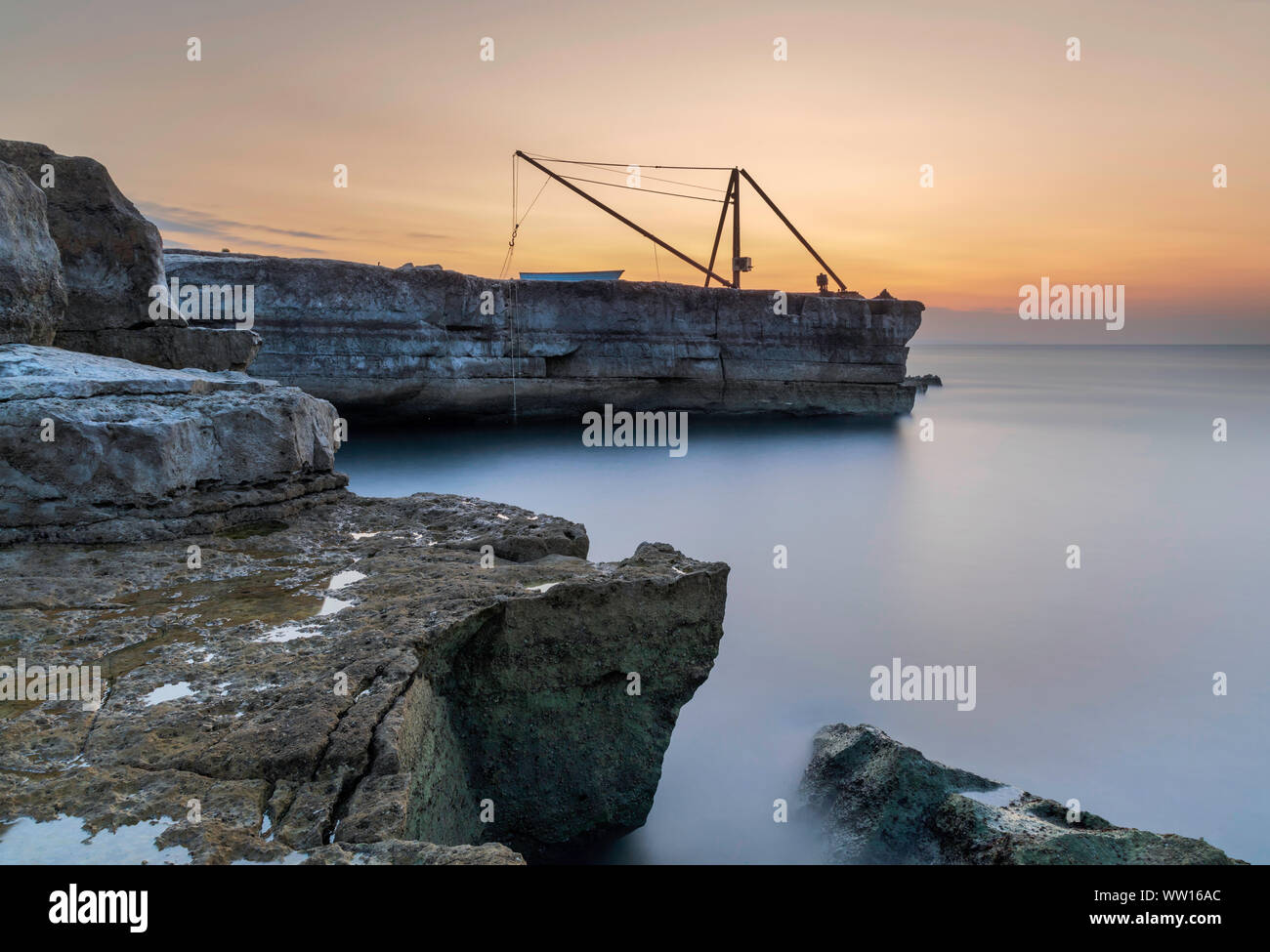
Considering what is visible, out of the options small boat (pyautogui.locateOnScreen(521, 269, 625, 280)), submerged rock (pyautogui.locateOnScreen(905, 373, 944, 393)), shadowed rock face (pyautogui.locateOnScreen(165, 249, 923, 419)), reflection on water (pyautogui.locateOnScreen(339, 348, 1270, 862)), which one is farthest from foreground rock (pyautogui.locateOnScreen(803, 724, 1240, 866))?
submerged rock (pyautogui.locateOnScreen(905, 373, 944, 393))

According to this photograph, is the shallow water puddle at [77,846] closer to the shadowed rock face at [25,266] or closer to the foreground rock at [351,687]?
the foreground rock at [351,687]

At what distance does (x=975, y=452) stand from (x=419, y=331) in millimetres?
13000

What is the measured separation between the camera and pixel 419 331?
15938 millimetres

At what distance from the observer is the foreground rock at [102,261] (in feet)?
19.1

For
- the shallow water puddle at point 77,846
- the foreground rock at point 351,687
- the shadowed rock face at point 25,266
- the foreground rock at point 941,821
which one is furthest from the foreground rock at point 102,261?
the foreground rock at point 941,821

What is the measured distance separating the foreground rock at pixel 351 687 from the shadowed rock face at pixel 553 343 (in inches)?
422

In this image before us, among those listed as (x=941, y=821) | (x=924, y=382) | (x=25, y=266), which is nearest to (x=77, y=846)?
(x=941, y=821)

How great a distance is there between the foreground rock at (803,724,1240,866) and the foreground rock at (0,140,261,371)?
559cm

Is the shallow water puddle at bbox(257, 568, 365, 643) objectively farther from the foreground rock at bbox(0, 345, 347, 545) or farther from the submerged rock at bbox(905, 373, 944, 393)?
the submerged rock at bbox(905, 373, 944, 393)

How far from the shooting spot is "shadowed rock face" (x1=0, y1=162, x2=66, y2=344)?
4773 mm

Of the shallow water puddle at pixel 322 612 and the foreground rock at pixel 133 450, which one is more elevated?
the foreground rock at pixel 133 450

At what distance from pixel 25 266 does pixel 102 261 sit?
1.04 m

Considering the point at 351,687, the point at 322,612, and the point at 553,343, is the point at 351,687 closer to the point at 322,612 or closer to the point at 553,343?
the point at 322,612
